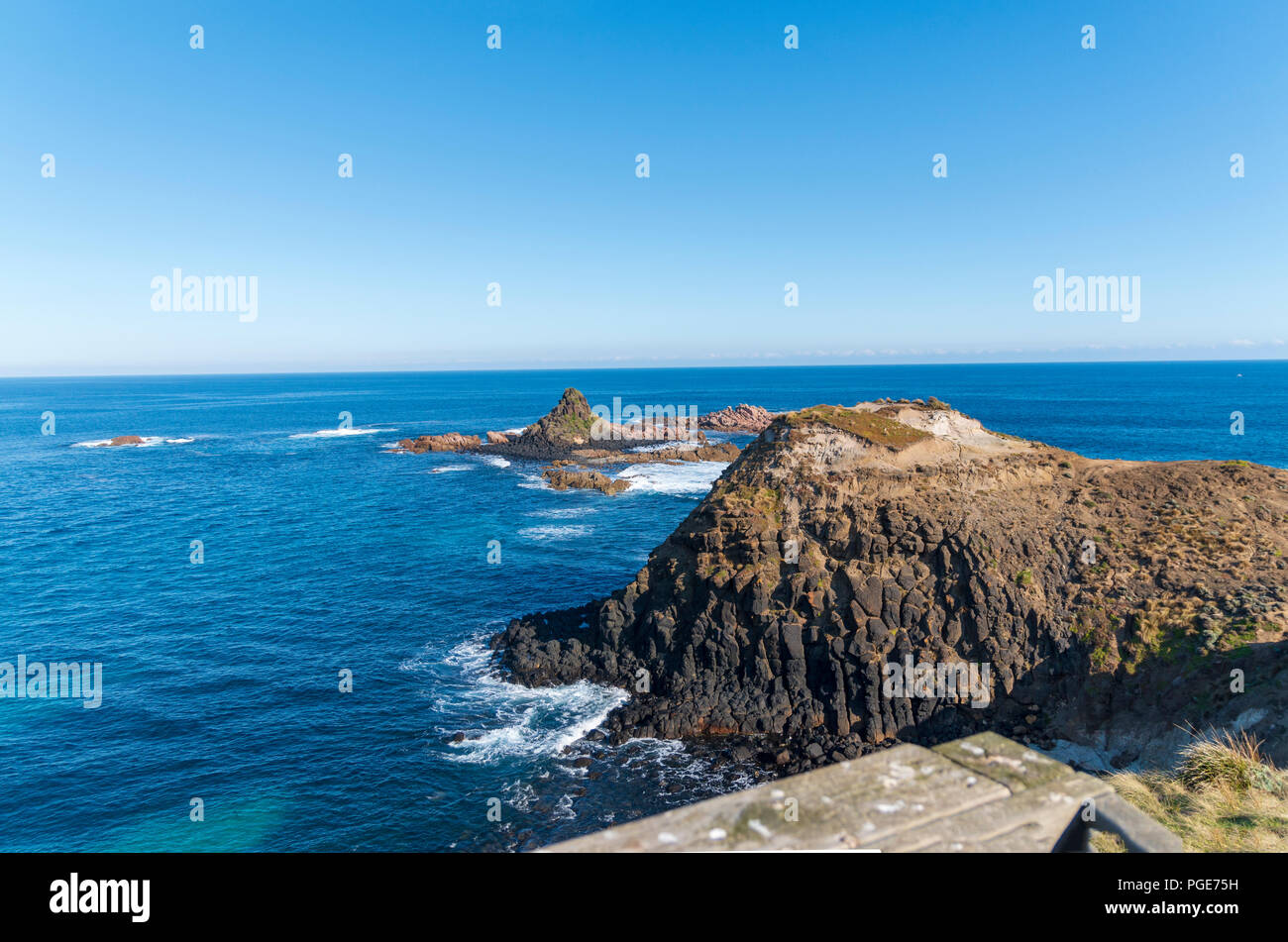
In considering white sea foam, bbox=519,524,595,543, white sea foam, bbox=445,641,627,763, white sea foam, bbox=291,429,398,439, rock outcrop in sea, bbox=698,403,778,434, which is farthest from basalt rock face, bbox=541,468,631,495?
white sea foam, bbox=291,429,398,439

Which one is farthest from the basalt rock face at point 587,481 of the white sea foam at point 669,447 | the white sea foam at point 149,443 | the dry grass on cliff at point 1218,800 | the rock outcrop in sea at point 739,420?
the white sea foam at point 149,443

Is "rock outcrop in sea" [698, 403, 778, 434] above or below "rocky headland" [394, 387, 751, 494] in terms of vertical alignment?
above

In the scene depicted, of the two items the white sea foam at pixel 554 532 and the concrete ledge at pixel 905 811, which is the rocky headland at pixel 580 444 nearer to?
the white sea foam at pixel 554 532

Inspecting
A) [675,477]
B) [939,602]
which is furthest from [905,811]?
[675,477]

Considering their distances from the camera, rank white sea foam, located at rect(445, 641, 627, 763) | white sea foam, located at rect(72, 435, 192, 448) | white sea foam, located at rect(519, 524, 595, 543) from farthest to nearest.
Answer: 1. white sea foam, located at rect(72, 435, 192, 448)
2. white sea foam, located at rect(519, 524, 595, 543)
3. white sea foam, located at rect(445, 641, 627, 763)

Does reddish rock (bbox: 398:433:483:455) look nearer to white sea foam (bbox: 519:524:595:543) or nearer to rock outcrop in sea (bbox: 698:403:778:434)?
rock outcrop in sea (bbox: 698:403:778:434)

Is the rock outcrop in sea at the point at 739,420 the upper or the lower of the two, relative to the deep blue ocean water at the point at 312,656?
upper
